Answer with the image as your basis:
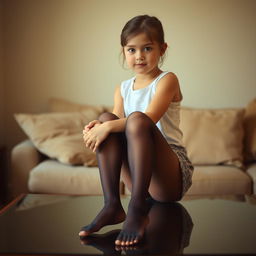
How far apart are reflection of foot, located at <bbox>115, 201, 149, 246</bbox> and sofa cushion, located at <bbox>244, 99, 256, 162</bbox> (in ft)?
5.69

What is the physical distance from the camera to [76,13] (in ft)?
11.0

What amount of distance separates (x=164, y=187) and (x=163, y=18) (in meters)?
1.98

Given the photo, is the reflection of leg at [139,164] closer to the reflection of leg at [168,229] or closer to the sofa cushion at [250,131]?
the reflection of leg at [168,229]

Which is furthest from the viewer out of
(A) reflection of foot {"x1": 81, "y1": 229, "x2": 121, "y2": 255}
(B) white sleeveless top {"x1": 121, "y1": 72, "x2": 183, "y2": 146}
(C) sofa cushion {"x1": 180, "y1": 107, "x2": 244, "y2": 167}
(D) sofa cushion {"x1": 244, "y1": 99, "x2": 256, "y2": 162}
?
(D) sofa cushion {"x1": 244, "y1": 99, "x2": 256, "y2": 162}

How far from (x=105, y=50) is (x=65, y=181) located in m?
1.26

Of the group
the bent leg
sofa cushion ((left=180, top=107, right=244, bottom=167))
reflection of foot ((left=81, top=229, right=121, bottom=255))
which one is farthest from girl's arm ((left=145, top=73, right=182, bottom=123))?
sofa cushion ((left=180, top=107, right=244, bottom=167))

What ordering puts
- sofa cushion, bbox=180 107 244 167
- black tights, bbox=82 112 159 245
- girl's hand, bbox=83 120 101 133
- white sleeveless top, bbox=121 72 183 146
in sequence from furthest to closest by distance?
sofa cushion, bbox=180 107 244 167 < white sleeveless top, bbox=121 72 183 146 < girl's hand, bbox=83 120 101 133 < black tights, bbox=82 112 159 245

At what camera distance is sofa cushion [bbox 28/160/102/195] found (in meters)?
2.56

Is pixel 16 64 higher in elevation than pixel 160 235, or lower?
higher

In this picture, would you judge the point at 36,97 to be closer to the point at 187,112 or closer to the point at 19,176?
the point at 19,176

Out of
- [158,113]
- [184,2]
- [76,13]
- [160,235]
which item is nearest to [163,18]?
[184,2]

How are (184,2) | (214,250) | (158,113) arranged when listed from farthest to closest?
(184,2) → (158,113) → (214,250)

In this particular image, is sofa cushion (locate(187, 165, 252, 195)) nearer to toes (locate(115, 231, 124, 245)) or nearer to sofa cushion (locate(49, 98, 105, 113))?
sofa cushion (locate(49, 98, 105, 113))

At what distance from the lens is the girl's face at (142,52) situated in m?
1.64
